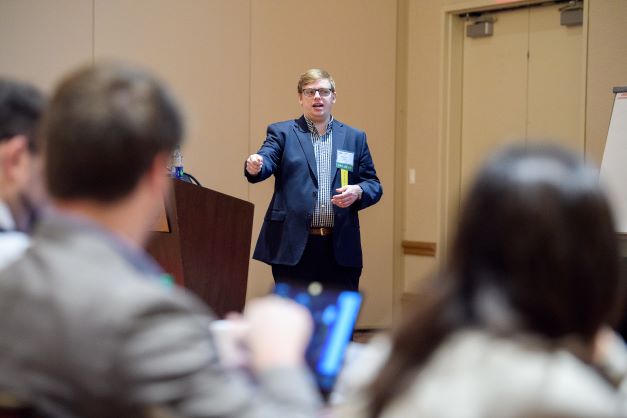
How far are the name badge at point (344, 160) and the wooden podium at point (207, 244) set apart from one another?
0.53 m

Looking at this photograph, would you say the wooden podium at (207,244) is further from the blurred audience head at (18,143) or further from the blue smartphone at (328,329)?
the blue smartphone at (328,329)

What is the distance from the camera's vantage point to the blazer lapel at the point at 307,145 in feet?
13.9

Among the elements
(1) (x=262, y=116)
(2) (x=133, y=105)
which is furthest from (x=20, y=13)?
(2) (x=133, y=105)

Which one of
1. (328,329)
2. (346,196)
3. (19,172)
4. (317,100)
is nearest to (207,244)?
(346,196)

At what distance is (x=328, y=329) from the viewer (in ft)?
4.33

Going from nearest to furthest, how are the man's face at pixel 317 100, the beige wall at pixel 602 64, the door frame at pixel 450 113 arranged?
the man's face at pixel 317 100 → the beige wall at pixel 602 64 → the door frame at pixel 450 113

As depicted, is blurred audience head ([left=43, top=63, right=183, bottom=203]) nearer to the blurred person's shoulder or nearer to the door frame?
the blurred person's shoulder

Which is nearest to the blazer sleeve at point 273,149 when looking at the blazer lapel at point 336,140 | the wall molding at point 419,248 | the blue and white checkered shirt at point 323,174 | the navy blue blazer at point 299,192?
the navy blue blazer at point 299,192

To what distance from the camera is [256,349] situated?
1.12m

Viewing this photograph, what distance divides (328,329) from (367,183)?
9.68 feet

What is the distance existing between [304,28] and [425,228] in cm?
201

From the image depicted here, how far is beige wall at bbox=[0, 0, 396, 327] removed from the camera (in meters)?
5.29

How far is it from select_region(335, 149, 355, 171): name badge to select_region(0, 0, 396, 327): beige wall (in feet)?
5.46

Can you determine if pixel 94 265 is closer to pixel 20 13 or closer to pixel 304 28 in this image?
pixel 20 13
